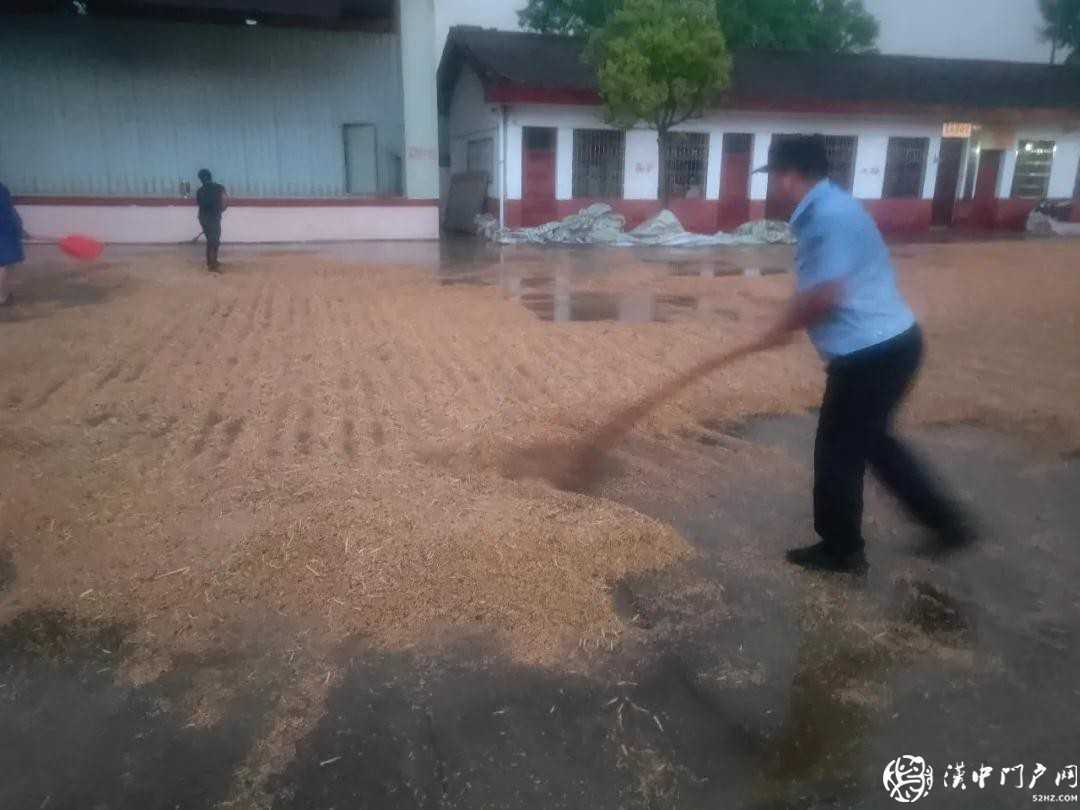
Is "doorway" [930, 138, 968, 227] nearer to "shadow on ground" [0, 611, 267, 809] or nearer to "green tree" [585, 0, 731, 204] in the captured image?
"green tree" [585, 0, 731, 204]

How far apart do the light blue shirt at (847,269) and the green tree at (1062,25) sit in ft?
124

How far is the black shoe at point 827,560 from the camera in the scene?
3.51 m

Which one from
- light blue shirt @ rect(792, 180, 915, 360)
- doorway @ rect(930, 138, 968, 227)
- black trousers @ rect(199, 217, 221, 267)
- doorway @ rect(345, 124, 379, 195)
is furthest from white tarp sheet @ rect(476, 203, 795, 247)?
light blue shirt @ rect(792, 180, 915, 360)

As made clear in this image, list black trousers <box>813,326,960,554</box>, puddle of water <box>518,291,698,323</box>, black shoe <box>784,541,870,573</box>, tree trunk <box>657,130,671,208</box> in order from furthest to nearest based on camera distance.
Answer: tree trunk <box>657,130,671,208</box> < puddle of water <box>518,291,698,323</box> < black shoe <box>784,541,870,573</box> < black trousers <box>813,326,960,554</box>

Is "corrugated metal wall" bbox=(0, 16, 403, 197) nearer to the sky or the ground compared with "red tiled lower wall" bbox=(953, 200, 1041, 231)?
nearer to the sky

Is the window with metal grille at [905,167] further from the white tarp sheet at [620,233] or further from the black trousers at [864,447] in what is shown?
the black trousers at [864,447]

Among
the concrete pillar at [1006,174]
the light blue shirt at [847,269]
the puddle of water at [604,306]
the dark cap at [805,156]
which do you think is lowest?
the puddle of water at [604,306]

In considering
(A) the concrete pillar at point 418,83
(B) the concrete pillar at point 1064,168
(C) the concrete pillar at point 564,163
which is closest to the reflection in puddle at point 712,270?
(C) the concrete pillar at point 564,163

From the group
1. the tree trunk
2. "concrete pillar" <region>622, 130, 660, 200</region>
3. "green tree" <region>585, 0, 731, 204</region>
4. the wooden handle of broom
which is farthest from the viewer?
"concrete pillar" <region>622, 130, 660, 200</region>

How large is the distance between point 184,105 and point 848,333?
2138cm

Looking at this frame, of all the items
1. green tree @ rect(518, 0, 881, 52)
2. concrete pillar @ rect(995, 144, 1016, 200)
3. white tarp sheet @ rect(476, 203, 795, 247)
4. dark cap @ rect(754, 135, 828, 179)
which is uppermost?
green tree @ rect(518, 0, 881, 52)

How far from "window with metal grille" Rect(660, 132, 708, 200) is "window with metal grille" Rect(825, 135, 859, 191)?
3752mm

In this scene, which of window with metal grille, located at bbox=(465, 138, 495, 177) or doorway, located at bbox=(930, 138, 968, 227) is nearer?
window with metal grille, located at bbox=(465, 138, 495, 177)

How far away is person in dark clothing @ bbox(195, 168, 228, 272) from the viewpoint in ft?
41.3
